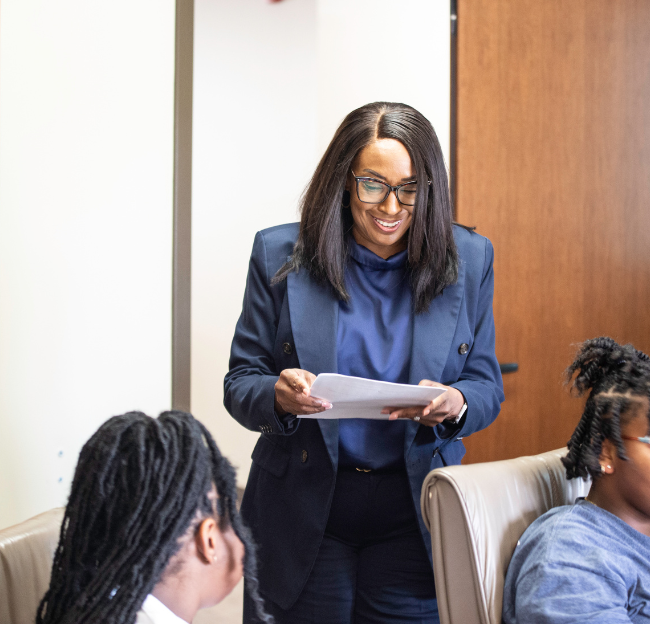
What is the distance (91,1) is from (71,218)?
55 centimetres

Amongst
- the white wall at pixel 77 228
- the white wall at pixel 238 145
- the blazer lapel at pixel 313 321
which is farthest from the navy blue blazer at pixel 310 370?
the white wall at pixel 238 145

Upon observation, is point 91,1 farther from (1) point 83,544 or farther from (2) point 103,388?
(1) point 83,544

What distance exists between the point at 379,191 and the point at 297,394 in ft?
1.46

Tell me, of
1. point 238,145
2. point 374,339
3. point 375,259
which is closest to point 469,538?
point 374,339

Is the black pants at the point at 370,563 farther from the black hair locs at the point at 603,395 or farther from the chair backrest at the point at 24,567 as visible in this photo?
the chair backrest at the point at 24,567

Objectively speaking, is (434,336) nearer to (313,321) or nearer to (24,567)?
Answer: (313,321)

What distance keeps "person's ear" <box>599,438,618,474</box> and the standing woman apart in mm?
231

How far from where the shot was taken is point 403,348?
1424mm

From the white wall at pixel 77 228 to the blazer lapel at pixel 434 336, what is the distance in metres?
0.87

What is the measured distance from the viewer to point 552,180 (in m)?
2.77

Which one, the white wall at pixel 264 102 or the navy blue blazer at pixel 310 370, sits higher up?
the white wall at pixel 264 102

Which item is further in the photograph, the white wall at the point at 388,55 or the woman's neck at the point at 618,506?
the white wall at the point at 388,55

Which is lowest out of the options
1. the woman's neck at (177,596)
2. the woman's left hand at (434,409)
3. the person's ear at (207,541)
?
the woman's neck at (177,596)

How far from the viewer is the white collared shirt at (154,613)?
0.84 meters
